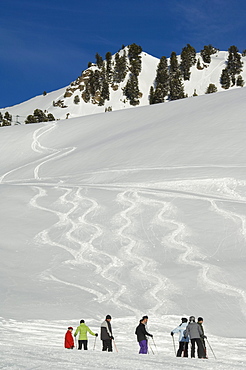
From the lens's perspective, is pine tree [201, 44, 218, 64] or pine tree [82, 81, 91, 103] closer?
pine tree [82, 81, 91, 103]

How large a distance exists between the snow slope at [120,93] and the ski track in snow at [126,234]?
367ft

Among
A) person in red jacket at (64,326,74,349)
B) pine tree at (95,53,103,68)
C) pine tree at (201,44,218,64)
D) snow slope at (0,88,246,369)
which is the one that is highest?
pine tree at (201,44,218,64)

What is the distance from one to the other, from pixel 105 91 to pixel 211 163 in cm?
12102

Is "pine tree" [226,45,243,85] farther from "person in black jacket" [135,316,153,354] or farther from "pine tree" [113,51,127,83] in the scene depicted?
"person in black jacket" [135,316,153,354]

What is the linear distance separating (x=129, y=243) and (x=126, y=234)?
→ 0.82m

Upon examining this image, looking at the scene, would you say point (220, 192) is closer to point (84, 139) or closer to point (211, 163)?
point (211, 163)

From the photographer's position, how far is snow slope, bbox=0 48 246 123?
13888cm

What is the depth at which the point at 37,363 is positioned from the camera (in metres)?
5.86

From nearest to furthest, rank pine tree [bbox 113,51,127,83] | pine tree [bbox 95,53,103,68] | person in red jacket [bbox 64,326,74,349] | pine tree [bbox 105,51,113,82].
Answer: person in red jacket [bbox 64,326,74,349]
pine tree [bbox 113,51,127,83]
pine tree [bbox 105,51,113,82]
pine tree [bbox 95,53,103,68]

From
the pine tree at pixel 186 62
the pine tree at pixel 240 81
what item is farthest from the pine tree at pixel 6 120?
the pine tree at pixel 240 81

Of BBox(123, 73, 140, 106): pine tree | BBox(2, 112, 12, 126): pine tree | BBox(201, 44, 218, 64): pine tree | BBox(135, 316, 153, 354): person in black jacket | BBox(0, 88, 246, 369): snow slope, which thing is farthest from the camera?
BBox(201, 44, 218, 64): pine tree

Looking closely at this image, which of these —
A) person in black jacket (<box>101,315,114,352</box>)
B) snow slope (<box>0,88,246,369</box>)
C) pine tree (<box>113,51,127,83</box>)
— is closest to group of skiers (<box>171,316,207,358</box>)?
snow slope (<box>0,88,246,369</box>)

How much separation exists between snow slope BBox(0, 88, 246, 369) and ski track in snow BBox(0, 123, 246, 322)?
5cm

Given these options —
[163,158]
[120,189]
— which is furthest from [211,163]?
[120,189]
